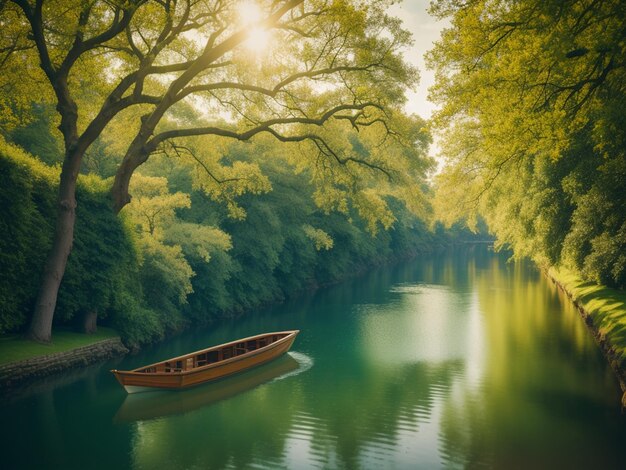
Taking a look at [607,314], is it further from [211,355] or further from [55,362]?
[55,362]

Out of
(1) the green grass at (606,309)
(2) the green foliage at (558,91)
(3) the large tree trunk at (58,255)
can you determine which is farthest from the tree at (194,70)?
(1) the green grass at (606,309)

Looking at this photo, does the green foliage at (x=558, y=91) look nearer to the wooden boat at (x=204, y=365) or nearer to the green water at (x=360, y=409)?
the green water at (x=360, y=409)

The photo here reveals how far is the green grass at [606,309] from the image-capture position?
18870 mm

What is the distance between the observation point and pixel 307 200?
125 feet

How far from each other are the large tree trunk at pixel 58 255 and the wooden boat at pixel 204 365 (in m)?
3.85

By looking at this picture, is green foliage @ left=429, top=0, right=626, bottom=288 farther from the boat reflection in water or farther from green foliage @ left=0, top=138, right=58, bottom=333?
green foliage @ left=0, top=138, right=58, bottom=333

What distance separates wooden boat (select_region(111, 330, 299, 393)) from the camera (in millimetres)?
16312

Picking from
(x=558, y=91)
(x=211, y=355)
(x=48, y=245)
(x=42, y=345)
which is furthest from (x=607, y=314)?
(x=48, y=245)

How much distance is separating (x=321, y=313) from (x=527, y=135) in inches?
708

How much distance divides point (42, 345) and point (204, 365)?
5.23 meters

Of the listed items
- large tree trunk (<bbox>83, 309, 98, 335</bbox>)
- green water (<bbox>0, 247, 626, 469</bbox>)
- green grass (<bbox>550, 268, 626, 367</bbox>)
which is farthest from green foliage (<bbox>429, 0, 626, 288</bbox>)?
large tree trunk (<bbox>83, 309, 98, 335</bbox>)

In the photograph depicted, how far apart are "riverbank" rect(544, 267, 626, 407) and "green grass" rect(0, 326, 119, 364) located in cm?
1672

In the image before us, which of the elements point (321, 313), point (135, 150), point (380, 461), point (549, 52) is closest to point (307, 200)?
point (321, 313)

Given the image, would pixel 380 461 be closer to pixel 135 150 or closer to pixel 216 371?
pixel 216 371
